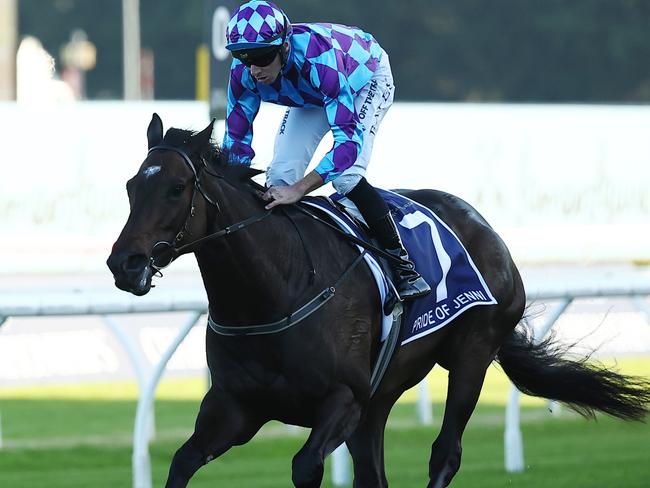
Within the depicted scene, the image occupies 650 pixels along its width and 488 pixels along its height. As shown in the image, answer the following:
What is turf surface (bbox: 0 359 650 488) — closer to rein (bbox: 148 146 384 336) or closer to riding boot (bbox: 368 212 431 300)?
riding boot (bbox: 368 212 431 300)

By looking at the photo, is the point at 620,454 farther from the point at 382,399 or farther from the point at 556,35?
the point at 556,35

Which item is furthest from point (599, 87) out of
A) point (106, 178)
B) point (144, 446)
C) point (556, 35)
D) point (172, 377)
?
point (144, 446)

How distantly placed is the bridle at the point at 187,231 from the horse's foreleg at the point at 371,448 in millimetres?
1027

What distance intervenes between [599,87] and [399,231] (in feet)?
91.3

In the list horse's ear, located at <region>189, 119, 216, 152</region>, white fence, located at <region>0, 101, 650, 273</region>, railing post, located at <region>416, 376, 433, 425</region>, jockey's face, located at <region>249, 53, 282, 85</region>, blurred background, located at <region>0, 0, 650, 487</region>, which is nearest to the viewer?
horse's ear, located at <region>189, 119, 216, 152</region>

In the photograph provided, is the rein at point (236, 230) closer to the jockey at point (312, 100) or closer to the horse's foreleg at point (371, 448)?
the jockey at point (312, 100)

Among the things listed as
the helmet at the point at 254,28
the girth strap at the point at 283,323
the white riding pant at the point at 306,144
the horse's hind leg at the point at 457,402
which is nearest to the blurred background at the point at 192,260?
the horse's hind leg at the point at 457,402

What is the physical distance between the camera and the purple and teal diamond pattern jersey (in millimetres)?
4125

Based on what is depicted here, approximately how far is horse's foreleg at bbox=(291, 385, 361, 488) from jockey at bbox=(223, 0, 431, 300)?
0.54m

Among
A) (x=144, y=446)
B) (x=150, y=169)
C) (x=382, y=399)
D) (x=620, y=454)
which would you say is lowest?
(x=620, y=454)

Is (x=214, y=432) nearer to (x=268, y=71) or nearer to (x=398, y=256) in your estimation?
(x=398, y=256)

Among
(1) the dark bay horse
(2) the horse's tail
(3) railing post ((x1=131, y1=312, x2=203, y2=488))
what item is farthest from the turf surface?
(1) the dark bay horse

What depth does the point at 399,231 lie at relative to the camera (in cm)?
461

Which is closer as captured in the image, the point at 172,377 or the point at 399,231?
the point at 399,231
